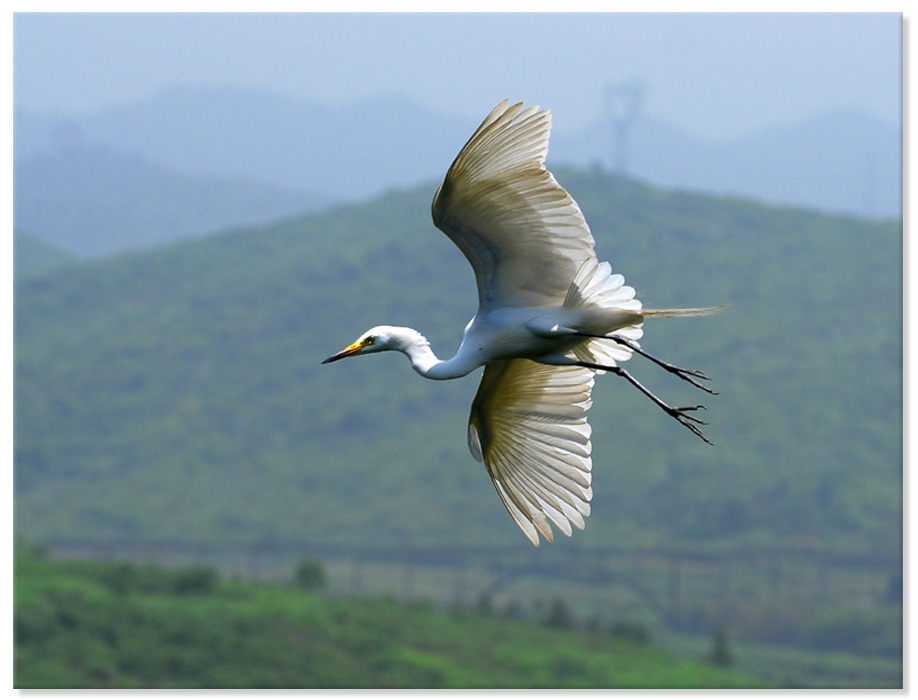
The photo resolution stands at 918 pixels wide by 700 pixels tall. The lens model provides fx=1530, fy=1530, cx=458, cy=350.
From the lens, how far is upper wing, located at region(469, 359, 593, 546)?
844cm

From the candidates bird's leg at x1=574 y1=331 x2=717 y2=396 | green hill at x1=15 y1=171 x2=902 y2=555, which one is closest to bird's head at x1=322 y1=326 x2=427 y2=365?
bird's leg at x1=574 y1=331 x2=717 y2=396

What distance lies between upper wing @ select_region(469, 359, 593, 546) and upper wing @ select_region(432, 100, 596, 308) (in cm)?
79

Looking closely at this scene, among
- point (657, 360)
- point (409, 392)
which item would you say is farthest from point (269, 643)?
point (657, 360)

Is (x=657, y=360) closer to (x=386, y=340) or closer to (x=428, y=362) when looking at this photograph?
(x=428, y=362)

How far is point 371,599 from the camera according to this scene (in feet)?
237

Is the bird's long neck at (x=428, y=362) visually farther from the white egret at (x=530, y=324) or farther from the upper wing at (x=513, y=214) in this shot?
the upper wing at (x=513, y=214)

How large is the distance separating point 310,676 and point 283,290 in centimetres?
6264

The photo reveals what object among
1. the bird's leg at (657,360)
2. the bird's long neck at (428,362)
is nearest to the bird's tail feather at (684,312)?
the bird's leg at (657,360)

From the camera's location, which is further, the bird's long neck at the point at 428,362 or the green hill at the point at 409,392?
the green hill at the point at 409,392

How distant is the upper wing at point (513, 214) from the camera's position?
7.29 meters

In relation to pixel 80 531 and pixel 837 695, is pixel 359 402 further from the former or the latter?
pixel 837 695

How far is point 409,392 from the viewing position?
353 feet

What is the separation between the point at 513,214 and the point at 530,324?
0.57 meters

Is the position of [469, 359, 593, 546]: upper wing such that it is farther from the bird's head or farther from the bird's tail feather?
the bird's tail feather
